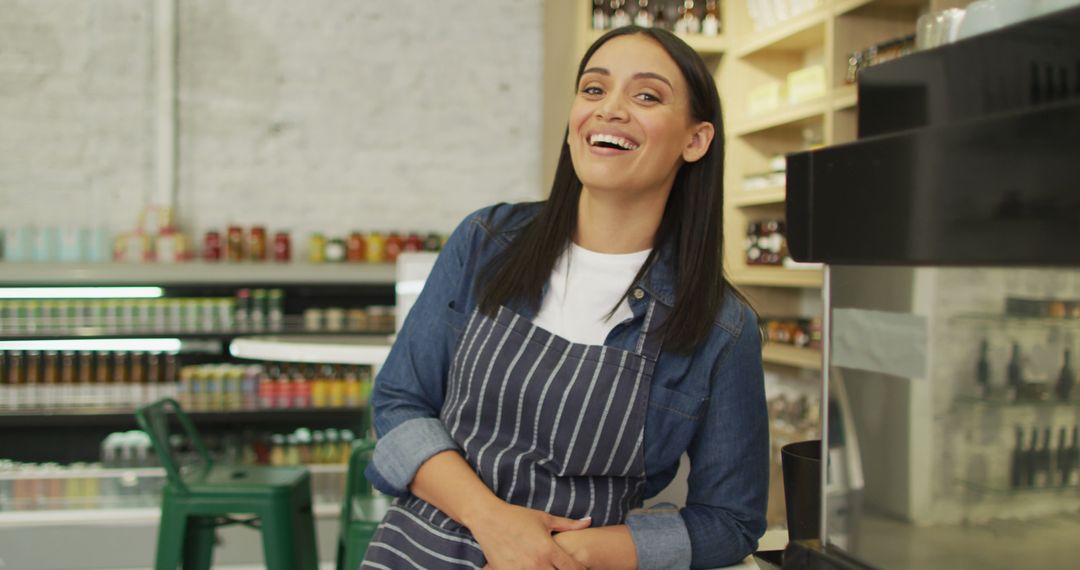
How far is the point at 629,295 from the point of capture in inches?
49.4

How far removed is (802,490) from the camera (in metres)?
0.93

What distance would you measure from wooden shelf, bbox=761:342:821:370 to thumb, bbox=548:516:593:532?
9.20 ft

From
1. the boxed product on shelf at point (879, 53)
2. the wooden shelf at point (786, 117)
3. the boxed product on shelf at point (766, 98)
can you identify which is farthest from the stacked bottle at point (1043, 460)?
the boxed product on shelf at point (766, 98)

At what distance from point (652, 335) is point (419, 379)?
0.33 metres

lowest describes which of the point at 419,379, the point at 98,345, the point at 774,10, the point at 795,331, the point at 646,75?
the point at 98,345

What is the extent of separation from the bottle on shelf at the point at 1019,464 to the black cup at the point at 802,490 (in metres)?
0.26

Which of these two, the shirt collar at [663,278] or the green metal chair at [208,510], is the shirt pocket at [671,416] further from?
the green metal chair at [208,510]

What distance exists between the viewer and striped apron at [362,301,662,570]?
1181mm

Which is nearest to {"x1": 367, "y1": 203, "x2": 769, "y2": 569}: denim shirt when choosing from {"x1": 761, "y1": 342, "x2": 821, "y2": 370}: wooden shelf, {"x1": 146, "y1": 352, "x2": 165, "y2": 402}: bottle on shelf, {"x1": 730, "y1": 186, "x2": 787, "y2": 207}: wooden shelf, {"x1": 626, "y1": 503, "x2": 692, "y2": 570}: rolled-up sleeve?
{"x1": 626, "y1": 503, "x2": 692, "y2": 570}: rolled-up sleeve

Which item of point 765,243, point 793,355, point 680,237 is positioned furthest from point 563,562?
point 765,243

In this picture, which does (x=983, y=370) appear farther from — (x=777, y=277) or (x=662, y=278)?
(x=777, y=277)

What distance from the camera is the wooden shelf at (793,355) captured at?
3.95 m

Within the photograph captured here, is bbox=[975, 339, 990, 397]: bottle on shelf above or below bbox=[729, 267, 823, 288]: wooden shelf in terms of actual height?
below

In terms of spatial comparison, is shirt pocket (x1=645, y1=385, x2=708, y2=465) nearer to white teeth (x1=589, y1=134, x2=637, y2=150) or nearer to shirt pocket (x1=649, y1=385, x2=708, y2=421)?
shirt pocket (x1=649, y1=385, x2=708, y2=421)
